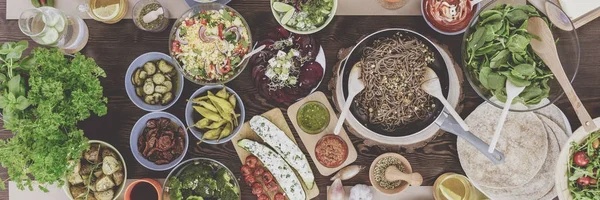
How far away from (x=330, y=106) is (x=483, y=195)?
639 millimetres

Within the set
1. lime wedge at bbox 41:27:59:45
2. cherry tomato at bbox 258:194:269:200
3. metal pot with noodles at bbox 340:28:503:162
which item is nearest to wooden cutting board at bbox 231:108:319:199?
cherry tomato at bbox 258:194:269:200

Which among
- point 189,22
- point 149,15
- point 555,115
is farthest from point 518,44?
point 149,15

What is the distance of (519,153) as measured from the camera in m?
1.87

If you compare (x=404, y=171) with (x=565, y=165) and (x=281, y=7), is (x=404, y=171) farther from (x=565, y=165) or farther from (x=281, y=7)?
(x=281, y=7)

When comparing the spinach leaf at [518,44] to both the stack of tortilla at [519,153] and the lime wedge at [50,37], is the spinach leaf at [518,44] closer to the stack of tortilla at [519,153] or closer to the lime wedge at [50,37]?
the stack of tortilla at [519,153]

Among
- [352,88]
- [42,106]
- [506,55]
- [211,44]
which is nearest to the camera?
[42,106]

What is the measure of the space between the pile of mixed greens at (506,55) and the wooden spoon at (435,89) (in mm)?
123

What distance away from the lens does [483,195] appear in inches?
75.5

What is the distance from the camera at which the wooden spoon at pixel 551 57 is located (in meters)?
1.61

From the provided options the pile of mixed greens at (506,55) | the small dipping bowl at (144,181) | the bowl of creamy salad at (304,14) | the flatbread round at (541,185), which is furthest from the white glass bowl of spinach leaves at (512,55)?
the small dipping bowl at (144,181)

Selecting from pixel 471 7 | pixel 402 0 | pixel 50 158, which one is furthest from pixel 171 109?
pixel 471 7

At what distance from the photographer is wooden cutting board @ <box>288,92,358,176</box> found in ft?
6.37

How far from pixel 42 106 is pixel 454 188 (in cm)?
139

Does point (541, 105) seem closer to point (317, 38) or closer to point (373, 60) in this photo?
point (373, 60)
